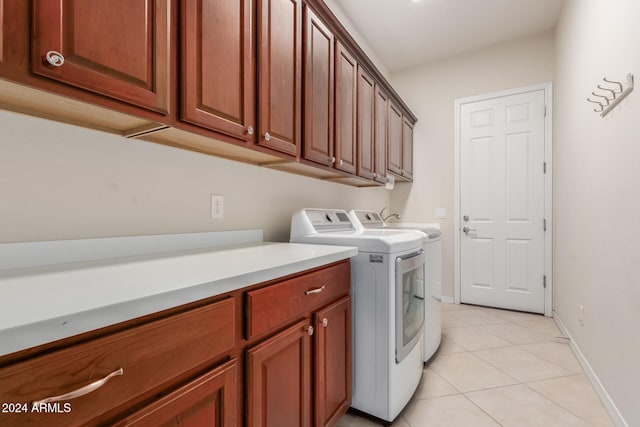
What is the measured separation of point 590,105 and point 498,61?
5.63ft

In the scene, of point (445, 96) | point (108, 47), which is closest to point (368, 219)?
point (445, 96)

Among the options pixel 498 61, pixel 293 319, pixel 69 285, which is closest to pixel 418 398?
pixel 293 319

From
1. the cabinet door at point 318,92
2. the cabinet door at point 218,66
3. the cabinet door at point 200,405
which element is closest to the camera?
the cabinet door at point 200,405

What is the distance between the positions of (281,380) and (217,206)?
0.89 metres

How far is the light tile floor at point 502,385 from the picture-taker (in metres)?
1.53

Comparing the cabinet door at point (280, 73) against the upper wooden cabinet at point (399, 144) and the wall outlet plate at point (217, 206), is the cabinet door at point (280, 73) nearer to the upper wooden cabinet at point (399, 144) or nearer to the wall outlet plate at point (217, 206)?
the wall outlet plate at point (217, 206)

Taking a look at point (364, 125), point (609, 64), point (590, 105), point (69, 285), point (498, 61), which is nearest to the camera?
point (69, 285)

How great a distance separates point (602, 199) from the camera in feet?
5.50

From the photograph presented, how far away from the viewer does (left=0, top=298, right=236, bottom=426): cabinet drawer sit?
48 cm

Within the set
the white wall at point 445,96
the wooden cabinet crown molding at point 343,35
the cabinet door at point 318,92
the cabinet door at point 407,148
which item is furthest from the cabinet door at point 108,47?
the white wall at point 445,96

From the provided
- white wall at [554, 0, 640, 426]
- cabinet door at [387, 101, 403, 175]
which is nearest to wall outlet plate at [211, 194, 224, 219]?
cabinet door at [387, 101, 403, 175]

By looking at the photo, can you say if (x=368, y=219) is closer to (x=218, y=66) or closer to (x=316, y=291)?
(x=316, y=291)

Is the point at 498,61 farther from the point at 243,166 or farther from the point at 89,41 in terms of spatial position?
the point at 89,41

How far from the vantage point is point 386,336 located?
1.46 meters
